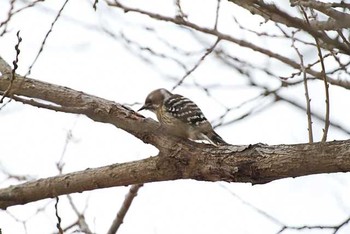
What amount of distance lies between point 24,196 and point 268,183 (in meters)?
1.75

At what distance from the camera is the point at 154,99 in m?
6.38

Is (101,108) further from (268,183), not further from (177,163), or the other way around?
(268,183)

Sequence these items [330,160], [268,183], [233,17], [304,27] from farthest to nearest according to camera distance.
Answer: [233,17] → [268,183] → [330,160] → [304,27]

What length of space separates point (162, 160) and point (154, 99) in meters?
2.48

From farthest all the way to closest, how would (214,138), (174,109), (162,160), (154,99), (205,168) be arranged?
(154,99)
(174,109)
(214,138)
(162,160)
(205,168)

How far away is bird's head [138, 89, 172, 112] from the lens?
632cm

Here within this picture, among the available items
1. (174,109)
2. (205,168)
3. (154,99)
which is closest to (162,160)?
(205,168)

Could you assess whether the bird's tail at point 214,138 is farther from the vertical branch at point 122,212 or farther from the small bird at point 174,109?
the vertical branch at point 122,212

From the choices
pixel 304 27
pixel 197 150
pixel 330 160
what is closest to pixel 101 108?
pixel 197 150

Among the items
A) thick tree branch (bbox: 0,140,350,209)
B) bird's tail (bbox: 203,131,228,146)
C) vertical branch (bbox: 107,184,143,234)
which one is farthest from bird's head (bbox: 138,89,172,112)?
→ thick tree branch (bbox: 0,140,350,209)

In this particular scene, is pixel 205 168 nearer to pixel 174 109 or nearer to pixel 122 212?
pixel 122 212

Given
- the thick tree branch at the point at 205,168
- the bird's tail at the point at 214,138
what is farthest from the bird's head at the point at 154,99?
the thick tree branch at the point at 205,168

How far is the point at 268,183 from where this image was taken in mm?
3553

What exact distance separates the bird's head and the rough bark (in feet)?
6.31
